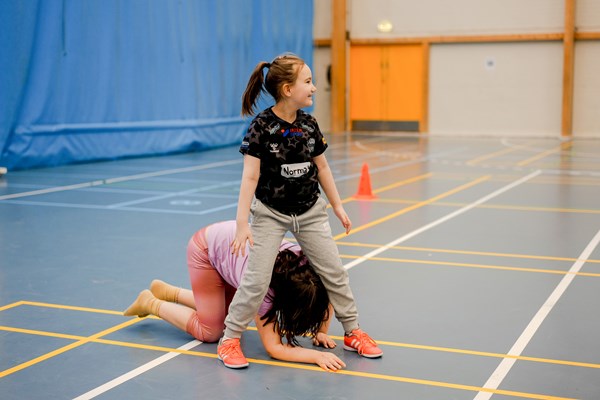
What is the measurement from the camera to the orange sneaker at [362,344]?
414 centimetres

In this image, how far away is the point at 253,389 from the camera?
3.71 meters

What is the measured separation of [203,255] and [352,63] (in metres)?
19.8

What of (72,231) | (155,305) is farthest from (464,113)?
(155,305)

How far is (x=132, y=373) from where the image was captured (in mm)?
3914

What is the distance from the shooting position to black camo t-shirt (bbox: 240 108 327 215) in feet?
13.2

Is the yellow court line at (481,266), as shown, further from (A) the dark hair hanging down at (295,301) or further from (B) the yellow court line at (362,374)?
(A) the dark hair hanging down at (295,301)

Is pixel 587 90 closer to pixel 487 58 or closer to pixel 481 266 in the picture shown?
pixel 487 58

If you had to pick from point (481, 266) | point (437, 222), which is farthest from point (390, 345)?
point (437, 222)

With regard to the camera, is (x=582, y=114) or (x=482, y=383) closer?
(x=482, y=383)

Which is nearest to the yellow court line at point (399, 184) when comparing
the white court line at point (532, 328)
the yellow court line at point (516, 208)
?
the yellow court line at point (516, 208)

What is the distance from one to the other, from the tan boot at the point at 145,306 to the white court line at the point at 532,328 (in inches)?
72.4

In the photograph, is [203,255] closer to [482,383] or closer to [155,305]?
[155,305]

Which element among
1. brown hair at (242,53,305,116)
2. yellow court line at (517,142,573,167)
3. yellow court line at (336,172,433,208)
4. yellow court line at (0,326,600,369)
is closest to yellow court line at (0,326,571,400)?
yellow court line at (0,326,600,369)

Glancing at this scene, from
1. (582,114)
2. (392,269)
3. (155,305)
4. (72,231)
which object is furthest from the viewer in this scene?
(582,114)
